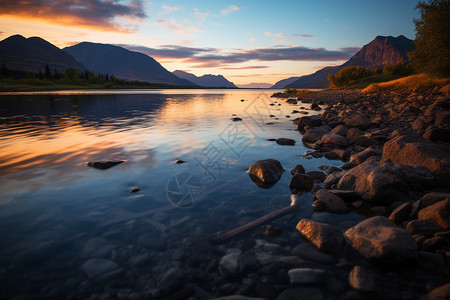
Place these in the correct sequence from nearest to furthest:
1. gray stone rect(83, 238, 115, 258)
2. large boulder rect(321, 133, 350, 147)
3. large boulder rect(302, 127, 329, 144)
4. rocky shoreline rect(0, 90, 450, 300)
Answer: rocky shoreline rect(0, 90, 450, 300) < gray stone rect(83, 238, 115, 258) < large boulder rect(321, 133, 350, 147) < large boulder rect(302, 127, 329, 144)

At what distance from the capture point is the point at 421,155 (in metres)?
6.10

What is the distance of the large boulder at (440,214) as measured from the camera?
4007 millimetres

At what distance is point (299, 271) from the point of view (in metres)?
3.49

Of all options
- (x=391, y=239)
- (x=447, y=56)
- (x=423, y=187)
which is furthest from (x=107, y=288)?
(x=447, y=56)

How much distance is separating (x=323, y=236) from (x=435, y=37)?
135 ft

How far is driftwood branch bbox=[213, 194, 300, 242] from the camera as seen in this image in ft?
14.8

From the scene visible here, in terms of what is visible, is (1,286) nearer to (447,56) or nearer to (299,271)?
(299,271)

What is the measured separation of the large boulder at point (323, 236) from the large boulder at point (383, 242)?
288 millimetres

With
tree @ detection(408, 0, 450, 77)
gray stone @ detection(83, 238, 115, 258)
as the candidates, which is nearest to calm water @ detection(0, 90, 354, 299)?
gray stone @ detection(83, 238, 115, 258)

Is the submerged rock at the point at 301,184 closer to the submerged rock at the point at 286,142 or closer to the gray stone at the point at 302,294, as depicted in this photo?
the gray stone at the point at 302,294

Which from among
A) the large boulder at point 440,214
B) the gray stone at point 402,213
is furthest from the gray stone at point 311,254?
the large boulder at point 440,214

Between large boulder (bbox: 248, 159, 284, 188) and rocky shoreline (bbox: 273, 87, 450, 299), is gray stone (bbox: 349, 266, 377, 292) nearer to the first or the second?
rocky shoreline (bbox: 273, 87, 450, 299)

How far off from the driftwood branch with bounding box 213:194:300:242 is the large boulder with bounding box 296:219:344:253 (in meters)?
0.84

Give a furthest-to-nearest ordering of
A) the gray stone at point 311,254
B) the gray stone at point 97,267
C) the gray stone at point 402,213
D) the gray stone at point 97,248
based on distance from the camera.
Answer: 1. the gray stone at point 402,213
2. the gray stone at point 97,248
3. the gray stone at point 311,254
4. the gray stone at point 97,267
